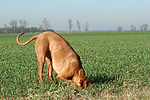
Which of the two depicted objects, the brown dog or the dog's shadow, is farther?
the dog's shadow

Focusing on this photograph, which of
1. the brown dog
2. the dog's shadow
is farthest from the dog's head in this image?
the dog's shadow

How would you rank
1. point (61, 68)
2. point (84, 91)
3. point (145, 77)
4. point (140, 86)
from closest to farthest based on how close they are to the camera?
point (61, 68), point (84, 91), point (140, 86), point (145, 77)

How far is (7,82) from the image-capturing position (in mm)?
6113

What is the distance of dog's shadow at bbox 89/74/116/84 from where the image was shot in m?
6.06

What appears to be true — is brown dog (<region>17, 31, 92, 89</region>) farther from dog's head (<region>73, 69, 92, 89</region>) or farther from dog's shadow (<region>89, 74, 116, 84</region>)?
dog's shadow (<region>89, 74, 116, 84</region>)

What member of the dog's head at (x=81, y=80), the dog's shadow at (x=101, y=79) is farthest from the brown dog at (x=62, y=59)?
the dog's shadow at (x=101, y=79)

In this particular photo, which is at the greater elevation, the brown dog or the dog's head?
the brown dog

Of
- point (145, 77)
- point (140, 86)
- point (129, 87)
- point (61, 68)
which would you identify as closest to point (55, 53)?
point (61, 68)

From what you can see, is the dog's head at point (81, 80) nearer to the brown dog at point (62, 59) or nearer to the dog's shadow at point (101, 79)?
the brown dog at point (62, 59)

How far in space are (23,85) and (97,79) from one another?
2.45 m

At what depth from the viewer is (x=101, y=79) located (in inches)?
248

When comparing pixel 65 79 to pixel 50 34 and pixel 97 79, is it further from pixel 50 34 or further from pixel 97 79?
pixel 97 79

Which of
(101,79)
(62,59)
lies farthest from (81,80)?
(101,79)

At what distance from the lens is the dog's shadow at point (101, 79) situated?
6055 mm
